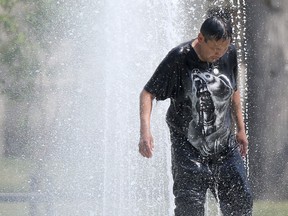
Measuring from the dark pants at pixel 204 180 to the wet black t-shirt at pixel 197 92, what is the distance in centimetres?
6

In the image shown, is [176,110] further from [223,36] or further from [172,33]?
[172,33]

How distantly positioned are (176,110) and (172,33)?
3.71 metres

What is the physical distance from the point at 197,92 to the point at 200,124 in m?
0.18

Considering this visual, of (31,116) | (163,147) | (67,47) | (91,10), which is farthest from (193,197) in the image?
(31,116)

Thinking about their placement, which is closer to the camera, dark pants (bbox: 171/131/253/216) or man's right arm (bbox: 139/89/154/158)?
man's right arm (bbox: 139/89/154/158)

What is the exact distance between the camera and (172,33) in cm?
959

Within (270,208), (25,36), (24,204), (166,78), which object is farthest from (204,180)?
(25,36)

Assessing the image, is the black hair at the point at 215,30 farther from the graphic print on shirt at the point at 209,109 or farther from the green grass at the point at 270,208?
the green grass at the point at 270,208

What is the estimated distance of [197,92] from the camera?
585 centimetres

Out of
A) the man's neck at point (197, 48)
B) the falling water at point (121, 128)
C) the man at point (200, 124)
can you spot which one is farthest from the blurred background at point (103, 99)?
the man's neck at point (197, 48)

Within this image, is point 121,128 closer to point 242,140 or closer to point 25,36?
point 242,140

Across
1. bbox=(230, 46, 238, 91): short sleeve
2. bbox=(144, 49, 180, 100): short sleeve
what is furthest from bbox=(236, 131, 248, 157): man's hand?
bbox=(144, 49, 180, 100): short sleeve

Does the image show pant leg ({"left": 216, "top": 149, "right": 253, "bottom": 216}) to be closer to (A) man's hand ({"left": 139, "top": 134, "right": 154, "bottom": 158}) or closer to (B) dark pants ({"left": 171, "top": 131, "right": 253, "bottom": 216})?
(B) dark pants ({"left": 171, "top": 131, "right": 253, "bottom": 216})

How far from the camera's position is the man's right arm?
18.8 ft
